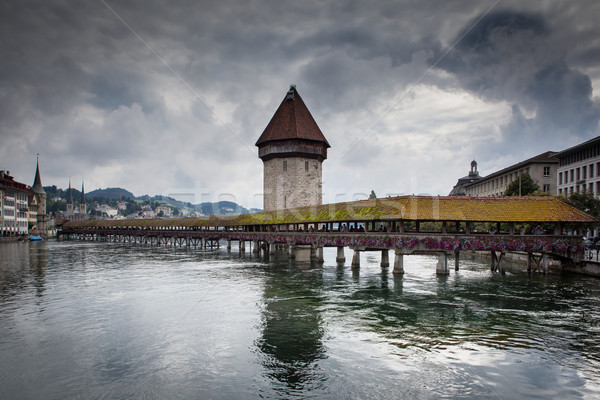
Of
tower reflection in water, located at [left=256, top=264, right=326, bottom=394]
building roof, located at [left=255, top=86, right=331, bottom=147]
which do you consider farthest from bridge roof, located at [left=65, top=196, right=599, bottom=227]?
building roof, located at [left=255, top=86, right=331, bottom=147]

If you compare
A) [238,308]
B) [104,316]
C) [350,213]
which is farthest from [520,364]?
[350,213]

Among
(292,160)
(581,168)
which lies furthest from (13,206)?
(581,168)

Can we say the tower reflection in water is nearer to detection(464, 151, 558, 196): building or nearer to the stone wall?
the stone wall

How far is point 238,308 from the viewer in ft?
50.5

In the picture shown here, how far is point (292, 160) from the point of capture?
46.2 meters

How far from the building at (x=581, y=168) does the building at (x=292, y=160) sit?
78.8ft

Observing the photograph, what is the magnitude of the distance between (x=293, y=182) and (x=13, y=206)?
5485cm

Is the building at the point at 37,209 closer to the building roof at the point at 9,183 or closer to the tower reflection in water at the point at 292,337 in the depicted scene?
the building roof at the point at 9,183

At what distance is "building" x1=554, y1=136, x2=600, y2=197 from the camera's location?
37.2m

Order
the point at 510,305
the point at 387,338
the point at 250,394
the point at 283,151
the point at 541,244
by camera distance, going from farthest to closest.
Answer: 1. the point at 283,151
2. the point at 541,244
3. the point at 510,305
4. the point at 387,338
5. the point at 250,394

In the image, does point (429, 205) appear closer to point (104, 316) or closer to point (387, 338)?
point (387, 338)

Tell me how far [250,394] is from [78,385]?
345 cm

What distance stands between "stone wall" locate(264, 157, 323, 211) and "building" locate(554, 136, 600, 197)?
24300 mm

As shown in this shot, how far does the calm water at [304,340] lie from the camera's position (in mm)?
8562
